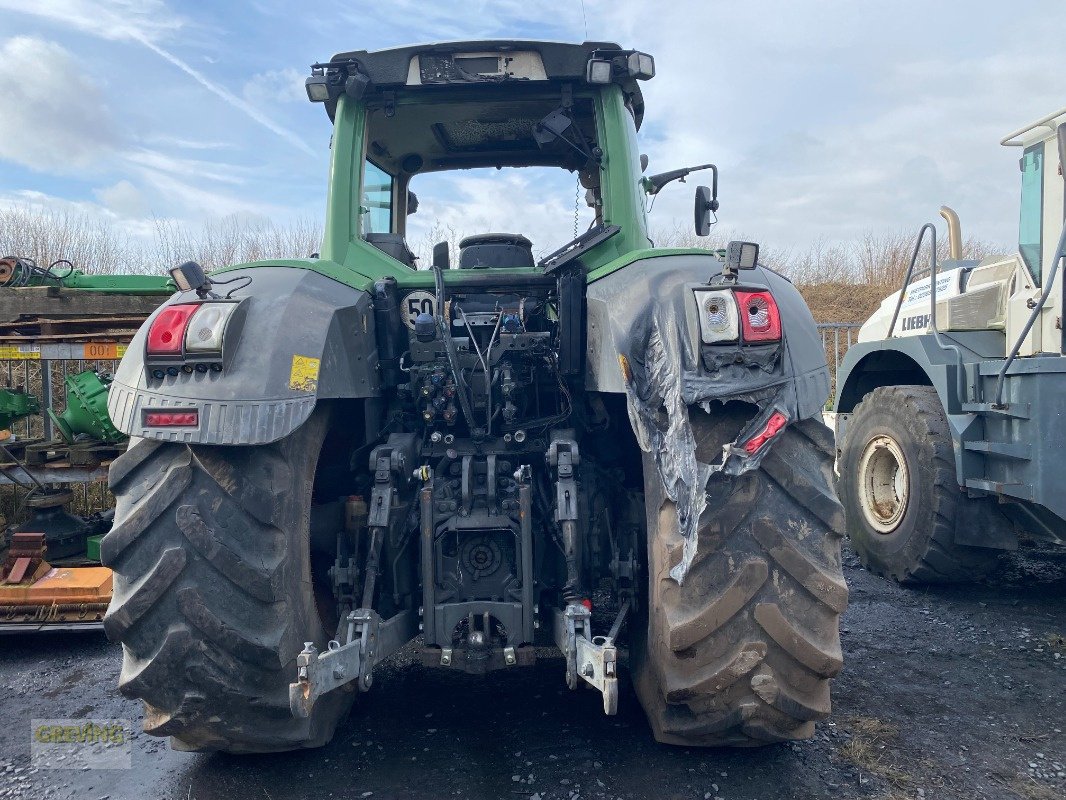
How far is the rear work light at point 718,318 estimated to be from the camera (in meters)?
2.21

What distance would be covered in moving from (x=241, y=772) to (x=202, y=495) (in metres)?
1.12

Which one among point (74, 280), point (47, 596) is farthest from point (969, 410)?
point (74, 280)

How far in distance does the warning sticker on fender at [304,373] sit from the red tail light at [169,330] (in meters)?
0.33

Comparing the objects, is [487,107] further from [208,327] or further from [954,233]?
[954,233]

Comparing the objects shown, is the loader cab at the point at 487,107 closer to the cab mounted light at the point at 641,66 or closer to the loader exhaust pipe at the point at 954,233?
the cab mounted light at the point at 641,66

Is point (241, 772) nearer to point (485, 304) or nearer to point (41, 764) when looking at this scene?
point (41, 764)

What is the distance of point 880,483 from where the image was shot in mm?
5410

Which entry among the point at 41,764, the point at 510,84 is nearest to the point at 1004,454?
the point at 510,84

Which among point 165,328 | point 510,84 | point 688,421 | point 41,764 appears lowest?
point 41,764

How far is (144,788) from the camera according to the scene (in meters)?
2.68

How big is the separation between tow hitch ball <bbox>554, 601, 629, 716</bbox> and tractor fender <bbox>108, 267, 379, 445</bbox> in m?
1.05

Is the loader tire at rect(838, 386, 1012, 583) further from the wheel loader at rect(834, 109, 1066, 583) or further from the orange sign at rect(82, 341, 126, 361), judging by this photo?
the orange sign at rect(82, 341, 126, 361)

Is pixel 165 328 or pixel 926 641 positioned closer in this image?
pixel 165 328

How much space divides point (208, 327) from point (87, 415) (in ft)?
12.6
